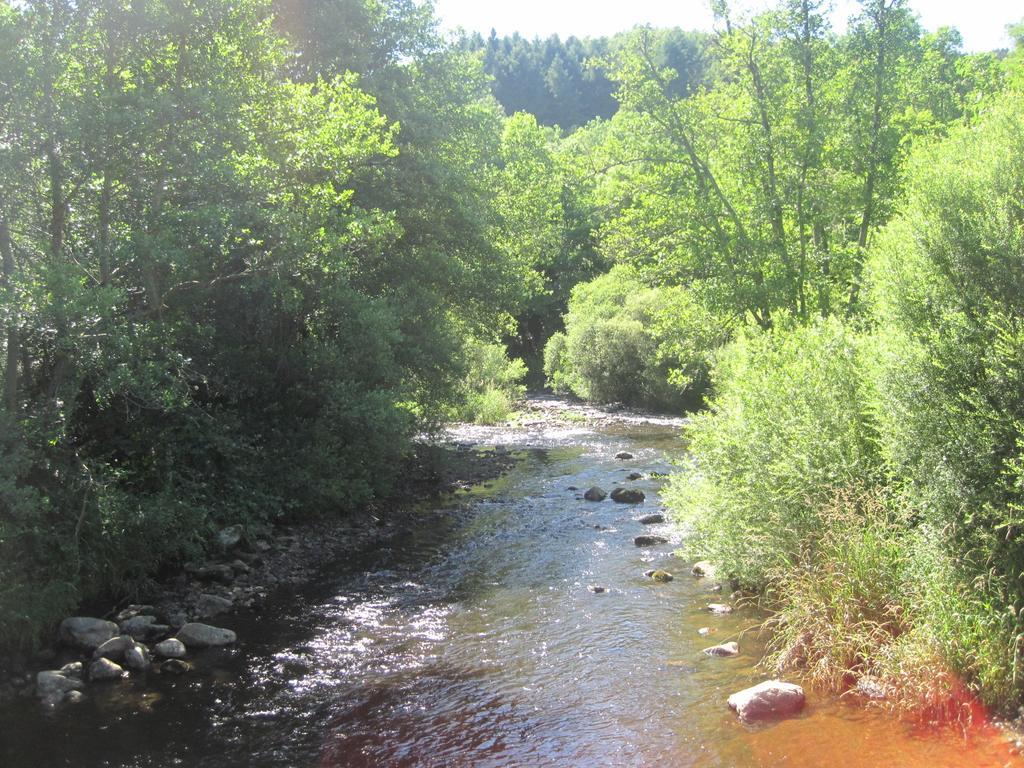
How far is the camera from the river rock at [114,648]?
9969 mm

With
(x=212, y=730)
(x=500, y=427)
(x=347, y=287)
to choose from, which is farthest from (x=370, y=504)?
(x=500, y=427)

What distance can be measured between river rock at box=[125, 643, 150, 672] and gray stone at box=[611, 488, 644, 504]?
38.9ft

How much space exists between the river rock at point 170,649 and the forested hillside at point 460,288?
137cm

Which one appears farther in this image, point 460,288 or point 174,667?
point 460,288

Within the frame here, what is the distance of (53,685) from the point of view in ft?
30.1

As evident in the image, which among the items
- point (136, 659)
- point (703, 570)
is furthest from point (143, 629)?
point (703, 570)

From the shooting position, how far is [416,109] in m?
21.5

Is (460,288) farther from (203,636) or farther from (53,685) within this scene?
(53,685)

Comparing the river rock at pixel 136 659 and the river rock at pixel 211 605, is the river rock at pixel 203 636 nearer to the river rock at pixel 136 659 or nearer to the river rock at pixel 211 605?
the river rock at pixel 136 659

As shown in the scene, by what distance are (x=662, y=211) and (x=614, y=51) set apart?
440 cm

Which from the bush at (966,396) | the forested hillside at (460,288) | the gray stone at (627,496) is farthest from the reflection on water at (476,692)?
the gray stone at (627,496)

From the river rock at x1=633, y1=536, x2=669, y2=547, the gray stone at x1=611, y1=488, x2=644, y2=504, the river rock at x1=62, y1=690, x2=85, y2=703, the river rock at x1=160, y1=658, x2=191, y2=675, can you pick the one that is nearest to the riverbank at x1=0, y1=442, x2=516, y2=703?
the river rock at x1=62, y1=690, x2=85, y2=703

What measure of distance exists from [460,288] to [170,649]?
1373 cm

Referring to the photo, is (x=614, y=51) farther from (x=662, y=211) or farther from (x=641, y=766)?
(x=641, y=766)
